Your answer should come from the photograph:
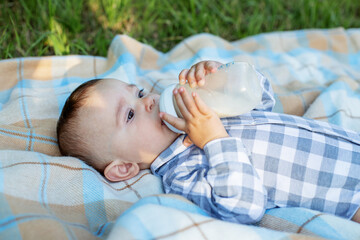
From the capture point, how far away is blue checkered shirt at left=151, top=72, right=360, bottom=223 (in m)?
1.44

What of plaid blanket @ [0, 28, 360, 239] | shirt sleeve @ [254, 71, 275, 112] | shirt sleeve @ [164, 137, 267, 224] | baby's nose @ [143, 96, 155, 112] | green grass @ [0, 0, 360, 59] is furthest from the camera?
green grass @ [0, 0, 360, 59]

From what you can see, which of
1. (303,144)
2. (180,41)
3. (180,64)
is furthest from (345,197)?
(180,41)

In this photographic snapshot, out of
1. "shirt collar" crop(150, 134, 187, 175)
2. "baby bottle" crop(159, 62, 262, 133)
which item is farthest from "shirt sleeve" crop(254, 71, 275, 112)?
"shirt collar" crop(150, 134, 187, 175)

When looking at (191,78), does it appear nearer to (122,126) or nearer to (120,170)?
(122,126)

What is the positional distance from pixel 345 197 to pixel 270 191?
29 centimetres

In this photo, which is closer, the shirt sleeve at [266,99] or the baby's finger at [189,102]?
the baby's finger at [189,102]

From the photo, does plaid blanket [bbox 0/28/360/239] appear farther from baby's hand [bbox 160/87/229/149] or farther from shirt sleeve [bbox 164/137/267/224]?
baby's hand [bbox 160/87/229/149]

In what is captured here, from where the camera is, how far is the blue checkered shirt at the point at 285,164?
144cm

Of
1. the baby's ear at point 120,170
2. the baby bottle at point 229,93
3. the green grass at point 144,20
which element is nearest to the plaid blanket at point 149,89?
the baby's ear at point 120,170

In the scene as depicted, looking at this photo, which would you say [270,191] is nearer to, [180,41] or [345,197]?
[345,197]

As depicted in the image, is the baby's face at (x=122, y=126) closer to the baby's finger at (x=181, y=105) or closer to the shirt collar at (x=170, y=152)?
the shirt collar at (x=170, y=152)

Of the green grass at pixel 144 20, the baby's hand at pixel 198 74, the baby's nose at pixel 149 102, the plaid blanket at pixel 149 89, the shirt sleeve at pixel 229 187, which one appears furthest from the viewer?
the green grass at pixel 144 20

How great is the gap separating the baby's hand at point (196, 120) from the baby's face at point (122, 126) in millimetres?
129

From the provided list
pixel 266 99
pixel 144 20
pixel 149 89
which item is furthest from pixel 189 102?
pixel 144 20
